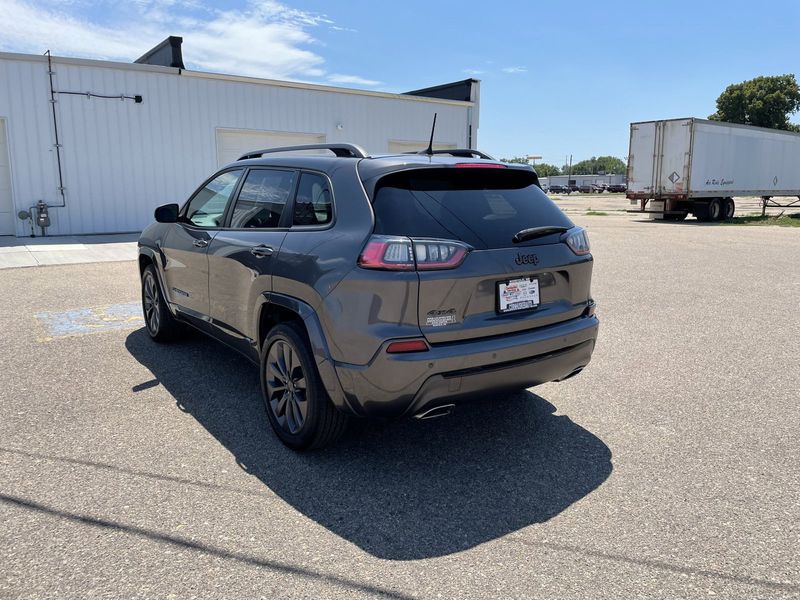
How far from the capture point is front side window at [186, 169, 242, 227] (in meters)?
4.75

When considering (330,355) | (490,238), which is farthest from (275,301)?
(490,238)

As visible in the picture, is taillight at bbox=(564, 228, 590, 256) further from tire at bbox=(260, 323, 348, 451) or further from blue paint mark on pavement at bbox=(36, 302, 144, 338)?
blue paint mark on pavement at bbox=(36, 302, 144, 338)

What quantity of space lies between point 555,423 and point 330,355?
1726 millimetres

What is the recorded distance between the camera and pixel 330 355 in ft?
10.8

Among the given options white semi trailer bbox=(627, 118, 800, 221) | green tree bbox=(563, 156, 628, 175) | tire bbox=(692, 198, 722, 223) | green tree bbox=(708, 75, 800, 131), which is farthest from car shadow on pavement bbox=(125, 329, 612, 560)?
green tree bbox=(563, 156, 628, 175)

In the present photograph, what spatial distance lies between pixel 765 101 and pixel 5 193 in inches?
2943

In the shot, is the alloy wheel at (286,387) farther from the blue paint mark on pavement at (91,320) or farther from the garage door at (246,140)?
the garage door at (246,140)

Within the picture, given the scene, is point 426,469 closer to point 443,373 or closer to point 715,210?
point 443,373

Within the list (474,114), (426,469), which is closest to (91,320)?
(426,469)

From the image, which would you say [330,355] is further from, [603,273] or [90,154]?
[90,154]

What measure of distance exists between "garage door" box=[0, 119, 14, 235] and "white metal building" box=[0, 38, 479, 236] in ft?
0.08

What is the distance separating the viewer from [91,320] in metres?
6.97

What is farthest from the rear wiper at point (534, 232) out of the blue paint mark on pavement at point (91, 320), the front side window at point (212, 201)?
the blue paint mark on pavement at point (91, 320)

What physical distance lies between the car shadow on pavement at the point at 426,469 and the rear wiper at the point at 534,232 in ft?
4.11
